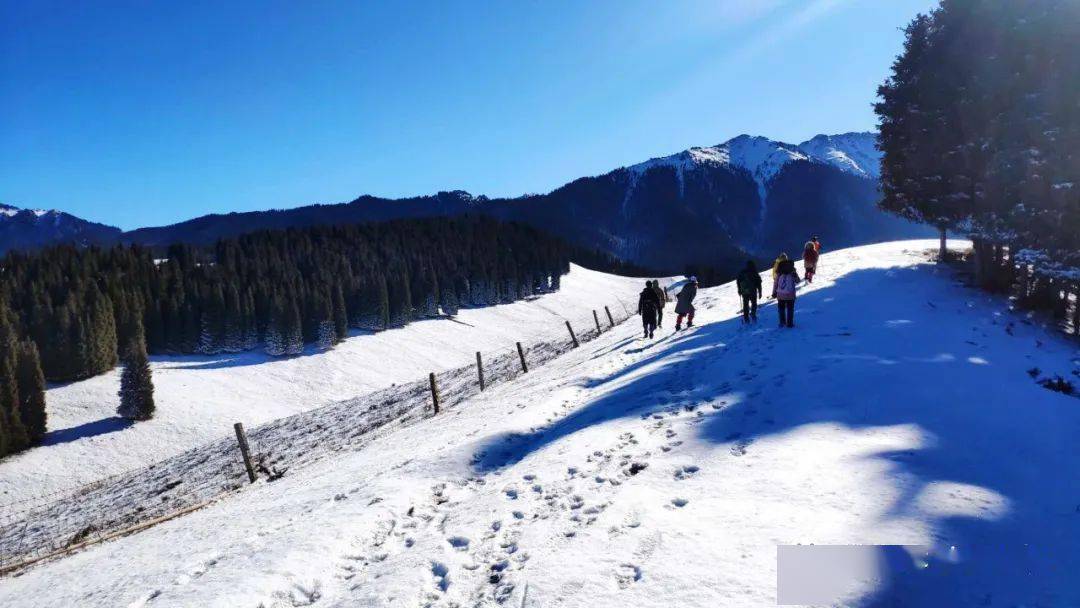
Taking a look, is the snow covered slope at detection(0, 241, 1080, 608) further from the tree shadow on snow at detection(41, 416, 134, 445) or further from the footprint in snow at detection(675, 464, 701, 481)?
the tree shadow on snow at detection(41, 416, 134, 445)

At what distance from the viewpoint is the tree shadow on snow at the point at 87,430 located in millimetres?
32125

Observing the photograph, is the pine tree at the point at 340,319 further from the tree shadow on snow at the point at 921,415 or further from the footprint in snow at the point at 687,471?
the footprint in snow at the point at 687,471

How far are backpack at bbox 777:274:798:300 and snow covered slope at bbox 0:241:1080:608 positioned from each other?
2.81 meters

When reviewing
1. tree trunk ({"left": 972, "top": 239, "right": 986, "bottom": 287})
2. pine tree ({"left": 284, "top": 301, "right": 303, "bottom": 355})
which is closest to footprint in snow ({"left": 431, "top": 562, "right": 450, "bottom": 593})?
tree trunk ({"left": 972, "top": 239, "right": 986, "bottom": 287})

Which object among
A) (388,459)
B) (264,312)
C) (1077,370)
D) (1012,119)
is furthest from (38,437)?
(1012,119)

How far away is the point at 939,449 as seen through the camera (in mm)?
7723

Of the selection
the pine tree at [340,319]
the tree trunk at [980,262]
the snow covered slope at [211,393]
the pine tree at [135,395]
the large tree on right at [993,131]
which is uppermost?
the large tree on right at [993,131]

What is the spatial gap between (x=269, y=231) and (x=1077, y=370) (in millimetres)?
109046

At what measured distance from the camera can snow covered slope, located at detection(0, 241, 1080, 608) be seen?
5.48 meters

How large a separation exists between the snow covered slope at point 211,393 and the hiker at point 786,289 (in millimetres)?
34183

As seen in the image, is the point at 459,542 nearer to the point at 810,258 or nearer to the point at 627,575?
the point at 627,575

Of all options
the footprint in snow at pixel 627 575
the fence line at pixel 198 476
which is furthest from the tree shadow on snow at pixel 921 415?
the fence line at pixel 198 476

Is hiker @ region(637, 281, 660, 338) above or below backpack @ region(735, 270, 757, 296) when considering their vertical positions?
below

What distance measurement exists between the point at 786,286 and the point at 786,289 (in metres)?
0.10
